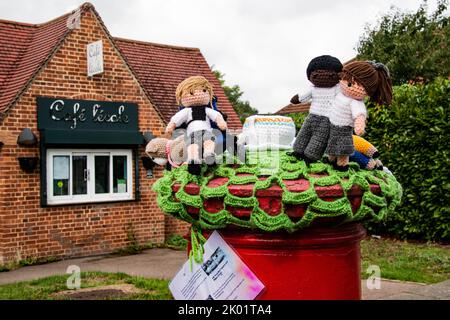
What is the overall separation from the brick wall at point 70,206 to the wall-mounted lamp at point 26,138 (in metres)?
0.13

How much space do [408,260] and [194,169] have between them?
7294 millimetres

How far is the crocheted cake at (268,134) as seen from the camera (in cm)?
220

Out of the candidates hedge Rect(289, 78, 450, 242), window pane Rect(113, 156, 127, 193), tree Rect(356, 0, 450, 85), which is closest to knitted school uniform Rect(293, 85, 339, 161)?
hedge Rect(289, 78, 450, 242)

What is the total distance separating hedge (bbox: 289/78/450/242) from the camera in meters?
9.52

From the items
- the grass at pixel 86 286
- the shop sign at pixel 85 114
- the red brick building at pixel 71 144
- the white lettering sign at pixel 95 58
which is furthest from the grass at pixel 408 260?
the white lettering sign at pixel 95 58

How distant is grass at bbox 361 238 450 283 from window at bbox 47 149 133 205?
4.33 m

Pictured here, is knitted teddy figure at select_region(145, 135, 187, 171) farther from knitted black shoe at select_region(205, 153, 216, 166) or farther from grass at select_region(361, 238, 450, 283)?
grass at select_region(361, 238, 450, 283)

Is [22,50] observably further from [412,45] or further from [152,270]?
[412,45]

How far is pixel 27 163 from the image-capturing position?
913cm

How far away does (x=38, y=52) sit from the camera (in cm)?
1001

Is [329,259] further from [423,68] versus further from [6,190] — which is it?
[423,68]

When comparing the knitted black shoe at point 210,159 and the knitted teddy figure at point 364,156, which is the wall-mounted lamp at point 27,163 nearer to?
the knitted black shoe at point 210,159
